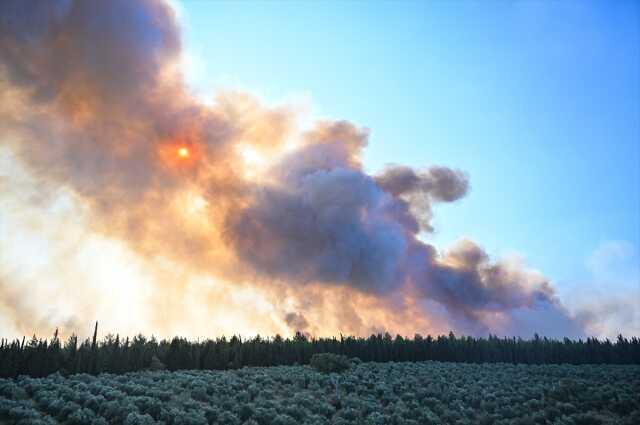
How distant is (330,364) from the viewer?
41.1 metres

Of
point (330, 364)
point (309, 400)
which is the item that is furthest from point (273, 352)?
point (309, 400)

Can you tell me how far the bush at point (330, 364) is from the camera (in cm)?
4066

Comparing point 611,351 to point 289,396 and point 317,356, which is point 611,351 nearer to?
point 317,356

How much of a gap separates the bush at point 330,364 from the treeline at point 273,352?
7.49m

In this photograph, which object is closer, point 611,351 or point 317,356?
point 317,356

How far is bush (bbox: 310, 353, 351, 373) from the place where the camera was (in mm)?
40656

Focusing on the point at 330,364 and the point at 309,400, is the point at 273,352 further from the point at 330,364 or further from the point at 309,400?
the point at 309,400

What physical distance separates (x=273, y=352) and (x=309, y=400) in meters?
21.8

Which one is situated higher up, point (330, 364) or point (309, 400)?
point (330, 364)

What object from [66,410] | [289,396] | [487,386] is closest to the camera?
[66,410]

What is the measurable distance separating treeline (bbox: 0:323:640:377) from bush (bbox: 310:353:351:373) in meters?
7.49

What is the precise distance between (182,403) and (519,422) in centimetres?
1682

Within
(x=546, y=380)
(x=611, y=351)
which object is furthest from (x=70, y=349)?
(x=611, y=351)

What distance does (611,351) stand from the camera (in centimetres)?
5966
